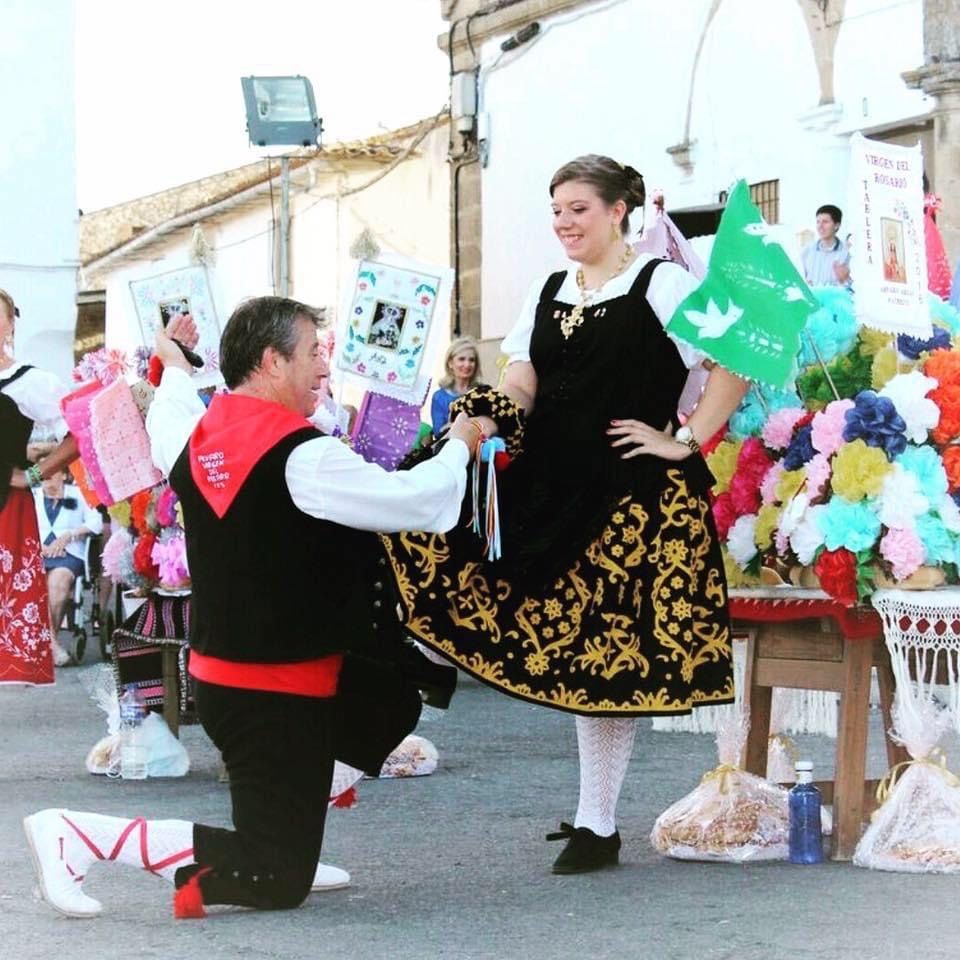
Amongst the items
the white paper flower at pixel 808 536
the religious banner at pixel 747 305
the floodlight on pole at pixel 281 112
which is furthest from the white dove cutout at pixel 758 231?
the floodlight on pole at pixel 281 112

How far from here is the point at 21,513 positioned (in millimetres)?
7871

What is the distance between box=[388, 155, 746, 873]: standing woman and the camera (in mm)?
5484

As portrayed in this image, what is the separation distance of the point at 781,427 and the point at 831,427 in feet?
0.66

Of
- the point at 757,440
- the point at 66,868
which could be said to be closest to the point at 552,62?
the point at 757,440

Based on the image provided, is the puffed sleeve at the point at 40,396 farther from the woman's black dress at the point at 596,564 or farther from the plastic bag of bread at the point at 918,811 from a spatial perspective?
the plastic bag of bread at the point at 918,811

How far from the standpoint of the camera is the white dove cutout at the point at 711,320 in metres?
5.54

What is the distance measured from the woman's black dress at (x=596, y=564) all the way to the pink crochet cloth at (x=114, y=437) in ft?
7.89

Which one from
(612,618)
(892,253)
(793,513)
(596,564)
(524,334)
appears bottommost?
(612,618)

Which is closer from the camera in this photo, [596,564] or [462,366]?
[596,564]

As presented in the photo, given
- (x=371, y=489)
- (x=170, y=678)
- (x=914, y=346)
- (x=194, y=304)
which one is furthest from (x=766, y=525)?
(x=170, y=678)

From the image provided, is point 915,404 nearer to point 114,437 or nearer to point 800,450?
point 800,450

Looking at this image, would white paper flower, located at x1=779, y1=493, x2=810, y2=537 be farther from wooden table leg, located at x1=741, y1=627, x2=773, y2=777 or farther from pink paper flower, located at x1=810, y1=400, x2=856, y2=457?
wooden table leg, located at x1=741, y1=627, x2=773, y2=777

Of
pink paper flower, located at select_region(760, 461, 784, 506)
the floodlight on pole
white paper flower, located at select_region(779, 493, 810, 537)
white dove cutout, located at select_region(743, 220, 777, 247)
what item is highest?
the floodlight on pole

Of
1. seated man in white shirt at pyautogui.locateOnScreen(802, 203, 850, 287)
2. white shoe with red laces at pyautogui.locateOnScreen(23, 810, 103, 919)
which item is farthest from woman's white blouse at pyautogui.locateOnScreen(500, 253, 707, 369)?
seated man in white shirt at pyautogui.locateOnScreen(802, 203, 850, 287)
